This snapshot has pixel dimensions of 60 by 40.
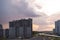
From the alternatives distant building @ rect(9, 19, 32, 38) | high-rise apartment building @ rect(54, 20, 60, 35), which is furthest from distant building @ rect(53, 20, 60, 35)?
distant building @ rect(9, 19, 32, 38)

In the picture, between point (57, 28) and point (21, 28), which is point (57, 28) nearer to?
point (57, 28)

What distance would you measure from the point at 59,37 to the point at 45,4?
74 cm

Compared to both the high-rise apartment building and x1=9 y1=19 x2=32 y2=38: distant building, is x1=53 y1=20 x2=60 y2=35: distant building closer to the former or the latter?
the high-rise apartment building

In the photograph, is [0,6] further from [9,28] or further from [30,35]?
[30,35]

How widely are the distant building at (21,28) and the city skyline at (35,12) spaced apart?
0.09 m

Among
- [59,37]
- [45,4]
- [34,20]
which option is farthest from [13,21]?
[59,37]

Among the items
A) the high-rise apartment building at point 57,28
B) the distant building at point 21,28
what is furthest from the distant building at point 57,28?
the distant building at point 21,28

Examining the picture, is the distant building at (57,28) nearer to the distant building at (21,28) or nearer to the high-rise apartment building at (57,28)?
the high-rise apartment building at (57,28)

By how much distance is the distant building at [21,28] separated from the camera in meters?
2.99

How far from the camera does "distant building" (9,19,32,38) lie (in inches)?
118

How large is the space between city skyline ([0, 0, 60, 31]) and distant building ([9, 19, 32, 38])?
0.09 meters

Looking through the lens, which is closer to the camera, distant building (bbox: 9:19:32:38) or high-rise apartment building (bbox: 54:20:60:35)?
high-rise apartment building (bbox: 54:20:60:35)

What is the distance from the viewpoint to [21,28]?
120 inches

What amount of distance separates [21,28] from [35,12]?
457 mm
